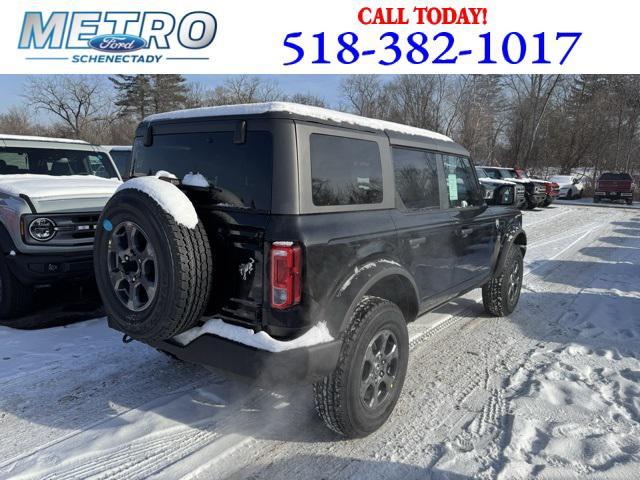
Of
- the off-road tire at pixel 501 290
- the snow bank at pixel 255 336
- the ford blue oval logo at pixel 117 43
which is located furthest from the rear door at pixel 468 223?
the ford blue oval logo at pixel 117 43

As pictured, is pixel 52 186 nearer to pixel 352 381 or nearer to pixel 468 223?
pixel 352 381

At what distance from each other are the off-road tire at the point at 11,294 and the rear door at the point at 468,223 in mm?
4273

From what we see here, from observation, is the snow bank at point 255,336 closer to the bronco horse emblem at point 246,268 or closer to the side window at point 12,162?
the bronco horse emblem at point 246,268

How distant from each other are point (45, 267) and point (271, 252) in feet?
10.5

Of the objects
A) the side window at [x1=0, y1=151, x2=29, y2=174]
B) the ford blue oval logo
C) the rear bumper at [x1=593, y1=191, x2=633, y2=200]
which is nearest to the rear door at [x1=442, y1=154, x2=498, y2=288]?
the side window at [x1=0, y1=151, x2=29, y2=174]

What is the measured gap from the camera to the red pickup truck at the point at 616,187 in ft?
80.1

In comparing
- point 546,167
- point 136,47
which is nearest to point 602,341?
point 136,47

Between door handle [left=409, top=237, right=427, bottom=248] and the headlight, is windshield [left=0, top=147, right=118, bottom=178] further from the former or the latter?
door handle [left=409, top=237, right=427, bottom=248]

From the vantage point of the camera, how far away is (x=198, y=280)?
2.45 meters

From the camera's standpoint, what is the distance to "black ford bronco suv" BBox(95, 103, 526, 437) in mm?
2412

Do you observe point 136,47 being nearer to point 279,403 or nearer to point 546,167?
point 279,403

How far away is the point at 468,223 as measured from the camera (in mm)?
4078

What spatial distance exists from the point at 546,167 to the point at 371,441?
128 feet

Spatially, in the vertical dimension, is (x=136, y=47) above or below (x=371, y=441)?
above
